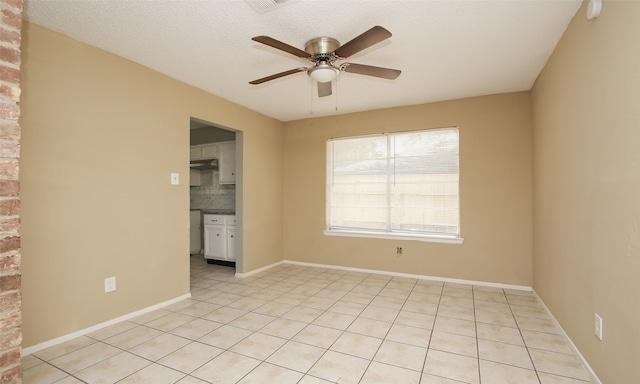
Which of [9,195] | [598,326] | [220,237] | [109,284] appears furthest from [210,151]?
[598,326]

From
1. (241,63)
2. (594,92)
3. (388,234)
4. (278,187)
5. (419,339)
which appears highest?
(241,63)

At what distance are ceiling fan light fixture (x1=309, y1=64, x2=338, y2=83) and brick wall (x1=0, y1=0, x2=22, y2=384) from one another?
5.71 ft

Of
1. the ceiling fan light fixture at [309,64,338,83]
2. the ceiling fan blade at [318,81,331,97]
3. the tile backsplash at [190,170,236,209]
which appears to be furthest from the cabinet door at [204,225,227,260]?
the ceiling fan light fixture at [309,64,338,83]

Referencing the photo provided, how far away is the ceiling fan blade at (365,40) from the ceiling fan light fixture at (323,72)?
152mm

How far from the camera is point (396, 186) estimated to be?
448 cm

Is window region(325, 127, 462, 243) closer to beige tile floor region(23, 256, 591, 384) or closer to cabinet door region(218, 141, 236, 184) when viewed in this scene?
beige tile floor region(23, 256, 591, 384)

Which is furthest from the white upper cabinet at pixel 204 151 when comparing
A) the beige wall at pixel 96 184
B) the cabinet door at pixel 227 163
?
the beige wall at pixel 96 184

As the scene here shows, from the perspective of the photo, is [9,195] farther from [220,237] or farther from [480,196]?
[480,196]

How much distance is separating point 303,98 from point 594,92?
301 centimetres

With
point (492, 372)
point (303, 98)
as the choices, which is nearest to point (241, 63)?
point (303, 98)

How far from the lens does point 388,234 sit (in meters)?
4.47

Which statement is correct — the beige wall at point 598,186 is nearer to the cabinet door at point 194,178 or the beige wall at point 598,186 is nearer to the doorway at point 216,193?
the doorway at point 216,193

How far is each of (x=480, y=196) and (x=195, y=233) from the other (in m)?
5.24

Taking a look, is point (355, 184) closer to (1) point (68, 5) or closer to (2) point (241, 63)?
(2) point (241, 63)
